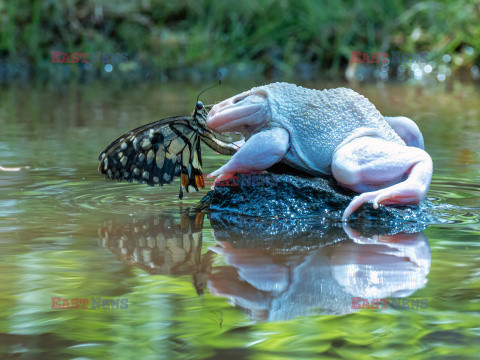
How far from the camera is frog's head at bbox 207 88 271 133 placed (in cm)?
390

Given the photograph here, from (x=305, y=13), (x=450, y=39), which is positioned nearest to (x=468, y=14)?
(x=450, y=39)

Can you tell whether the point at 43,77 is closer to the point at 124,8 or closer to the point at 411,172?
the point at 124,8

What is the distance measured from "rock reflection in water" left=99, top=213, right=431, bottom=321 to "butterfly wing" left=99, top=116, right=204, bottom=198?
0.33 metres

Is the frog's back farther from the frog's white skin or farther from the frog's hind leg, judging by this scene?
the frog's hind leg

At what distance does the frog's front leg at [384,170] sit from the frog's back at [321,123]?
10 cm

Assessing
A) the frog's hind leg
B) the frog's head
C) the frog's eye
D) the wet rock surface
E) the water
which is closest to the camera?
the water

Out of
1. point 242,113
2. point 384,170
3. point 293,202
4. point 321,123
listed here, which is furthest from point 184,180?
point 384,170

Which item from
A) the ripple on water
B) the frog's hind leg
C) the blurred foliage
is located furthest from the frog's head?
the blurred foliage

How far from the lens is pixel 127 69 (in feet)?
45.6

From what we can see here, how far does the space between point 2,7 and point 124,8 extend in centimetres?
214

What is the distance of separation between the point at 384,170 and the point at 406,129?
1.93ft

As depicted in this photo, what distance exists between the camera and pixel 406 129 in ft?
13.6

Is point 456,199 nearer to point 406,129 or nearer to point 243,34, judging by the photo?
point 406,129

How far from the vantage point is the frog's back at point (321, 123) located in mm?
3842
